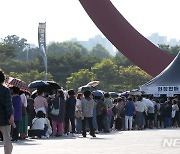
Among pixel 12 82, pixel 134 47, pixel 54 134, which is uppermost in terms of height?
pixel 134 47

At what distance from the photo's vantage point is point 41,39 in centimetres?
3012

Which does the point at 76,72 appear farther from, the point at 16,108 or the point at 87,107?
the point at 16,108

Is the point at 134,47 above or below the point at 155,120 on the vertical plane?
above

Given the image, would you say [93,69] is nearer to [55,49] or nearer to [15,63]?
[15,63]

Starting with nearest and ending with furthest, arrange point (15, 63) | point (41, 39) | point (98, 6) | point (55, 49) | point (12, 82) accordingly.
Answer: point (12, 82)
point (98, 6)
point (41, 39)
point (15, 63)
point (55, 49)

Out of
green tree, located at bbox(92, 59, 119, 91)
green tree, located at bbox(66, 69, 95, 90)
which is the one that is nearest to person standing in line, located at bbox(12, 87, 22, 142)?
green tree, located at bbox(66, 69, 95, 90)

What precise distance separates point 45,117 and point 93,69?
44698mm

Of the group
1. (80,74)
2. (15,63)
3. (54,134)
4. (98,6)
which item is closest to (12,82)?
(54,134)

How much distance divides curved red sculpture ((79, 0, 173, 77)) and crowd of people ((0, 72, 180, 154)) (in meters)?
5.35

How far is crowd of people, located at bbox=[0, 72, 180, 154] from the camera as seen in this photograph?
1528 cm

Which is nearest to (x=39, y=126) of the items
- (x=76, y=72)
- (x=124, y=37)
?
(x=124, y=37)

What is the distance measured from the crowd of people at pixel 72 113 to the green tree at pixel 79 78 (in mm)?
37164

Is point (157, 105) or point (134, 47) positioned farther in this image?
point (134, 47)

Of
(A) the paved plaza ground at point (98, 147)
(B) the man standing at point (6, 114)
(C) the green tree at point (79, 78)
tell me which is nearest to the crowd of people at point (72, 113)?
(A) the paved plaza ground at point (98, 147)
